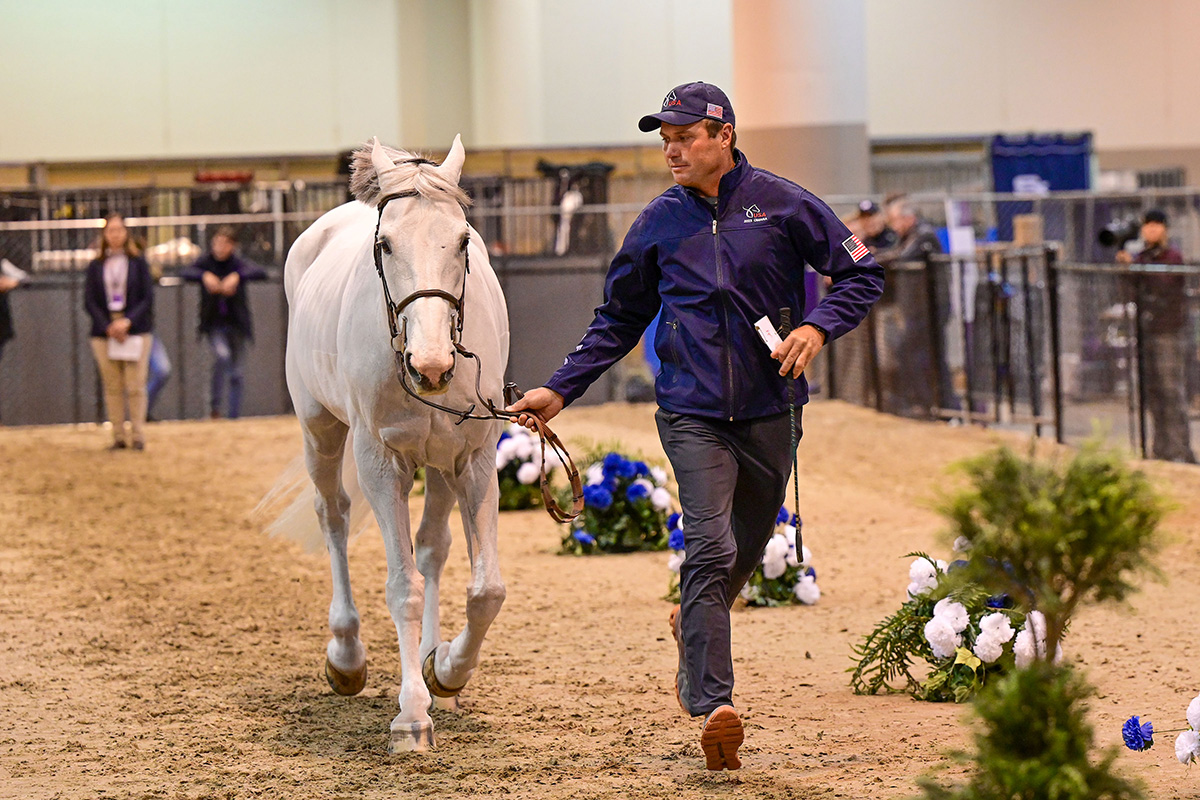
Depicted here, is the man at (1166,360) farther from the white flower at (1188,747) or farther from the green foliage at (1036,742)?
the green foliage at (1036,742)

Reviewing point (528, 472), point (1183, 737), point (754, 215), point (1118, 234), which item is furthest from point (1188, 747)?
point (1118, 234)

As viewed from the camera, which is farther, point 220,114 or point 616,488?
point 220,114

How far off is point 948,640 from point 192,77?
21036mm

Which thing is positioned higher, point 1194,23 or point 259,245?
point 1194,23

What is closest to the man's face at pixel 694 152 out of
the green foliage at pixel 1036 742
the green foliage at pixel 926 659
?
the green foliage at pixel 926 659

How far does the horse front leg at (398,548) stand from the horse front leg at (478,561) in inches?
7.1

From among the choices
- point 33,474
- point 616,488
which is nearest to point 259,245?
point 33,474

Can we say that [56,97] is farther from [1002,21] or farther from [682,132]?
[682,132]

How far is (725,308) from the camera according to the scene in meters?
4.39

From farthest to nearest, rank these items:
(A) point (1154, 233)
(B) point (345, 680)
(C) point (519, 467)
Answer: (A) point (1154, 233) → (C) point (519, 467) → (B) point (345, 680)

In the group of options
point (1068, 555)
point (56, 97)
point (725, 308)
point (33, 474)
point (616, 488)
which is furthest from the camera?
point (56, 97)

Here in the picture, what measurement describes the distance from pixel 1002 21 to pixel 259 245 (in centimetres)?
1351

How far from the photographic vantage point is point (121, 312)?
1363 centimetres

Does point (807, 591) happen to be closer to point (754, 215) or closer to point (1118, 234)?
point (754, 215)
